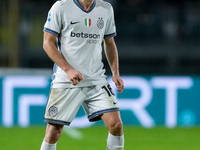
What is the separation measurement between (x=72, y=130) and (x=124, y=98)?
1169 mm

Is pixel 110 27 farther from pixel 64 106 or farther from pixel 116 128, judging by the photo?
pixel 116 128

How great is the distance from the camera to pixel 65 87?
4.28 metres

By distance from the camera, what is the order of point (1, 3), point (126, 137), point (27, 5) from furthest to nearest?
point (27, 5), point (1, 3), point (126, 137)

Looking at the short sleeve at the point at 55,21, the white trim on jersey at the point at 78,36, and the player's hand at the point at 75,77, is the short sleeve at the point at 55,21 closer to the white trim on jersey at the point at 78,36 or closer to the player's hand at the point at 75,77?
the white trim on jersey at the point at 78,36

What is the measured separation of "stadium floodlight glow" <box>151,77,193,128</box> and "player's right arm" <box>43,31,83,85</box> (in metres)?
5.21

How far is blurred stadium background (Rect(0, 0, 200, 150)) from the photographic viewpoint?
28.2 ft

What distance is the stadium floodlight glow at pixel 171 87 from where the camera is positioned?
9.16m

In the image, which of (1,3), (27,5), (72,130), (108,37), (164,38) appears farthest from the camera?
(164,38)

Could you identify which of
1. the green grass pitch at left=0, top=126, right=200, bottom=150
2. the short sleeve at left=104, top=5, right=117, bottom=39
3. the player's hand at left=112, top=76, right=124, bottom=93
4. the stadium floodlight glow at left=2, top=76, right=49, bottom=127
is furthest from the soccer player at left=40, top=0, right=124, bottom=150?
the stadium floodlight glow at left=2, top=76, right=49, bottom=127

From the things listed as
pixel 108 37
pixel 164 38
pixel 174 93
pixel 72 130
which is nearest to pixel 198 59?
pixel 164 38

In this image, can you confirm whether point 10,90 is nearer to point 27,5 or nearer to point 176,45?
point 27,5

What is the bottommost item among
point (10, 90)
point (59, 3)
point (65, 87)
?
point (10, 90)

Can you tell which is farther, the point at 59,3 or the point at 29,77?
the point at 29,77

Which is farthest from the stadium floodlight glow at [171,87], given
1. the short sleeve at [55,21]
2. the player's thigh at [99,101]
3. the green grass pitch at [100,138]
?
the short sleeve at [55,21]
